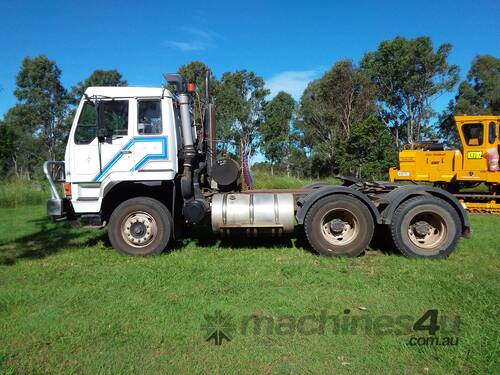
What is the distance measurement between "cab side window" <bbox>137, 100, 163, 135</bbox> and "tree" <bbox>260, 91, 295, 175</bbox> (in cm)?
3808

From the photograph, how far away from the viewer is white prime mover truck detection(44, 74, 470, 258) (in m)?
6.38

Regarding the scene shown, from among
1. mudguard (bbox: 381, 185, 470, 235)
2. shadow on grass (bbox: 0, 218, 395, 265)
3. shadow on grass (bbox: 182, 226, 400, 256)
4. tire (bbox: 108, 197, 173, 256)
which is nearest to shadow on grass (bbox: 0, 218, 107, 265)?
shadow on grass (bbox: 0, 218, 395, 265)

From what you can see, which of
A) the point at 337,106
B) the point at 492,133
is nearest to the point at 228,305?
the point at 492,133

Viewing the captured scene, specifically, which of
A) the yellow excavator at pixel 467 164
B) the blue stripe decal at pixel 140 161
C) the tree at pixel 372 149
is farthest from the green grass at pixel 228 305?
the tree at pixel 372 149

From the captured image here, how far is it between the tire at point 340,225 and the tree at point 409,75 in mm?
Result: 35002

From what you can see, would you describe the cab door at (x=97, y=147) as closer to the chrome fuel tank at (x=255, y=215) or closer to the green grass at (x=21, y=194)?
the chrome fuel tank at (x=255, y=215)

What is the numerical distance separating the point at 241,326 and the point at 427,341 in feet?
5.85

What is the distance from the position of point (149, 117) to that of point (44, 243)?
393 centimetres

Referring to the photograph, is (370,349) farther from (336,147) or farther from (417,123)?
(417,123)

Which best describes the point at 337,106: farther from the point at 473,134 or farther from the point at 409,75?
the point at 473,134

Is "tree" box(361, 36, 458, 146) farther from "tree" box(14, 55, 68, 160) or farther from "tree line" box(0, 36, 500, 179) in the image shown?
"tree" box(14, 55, 68, 160)

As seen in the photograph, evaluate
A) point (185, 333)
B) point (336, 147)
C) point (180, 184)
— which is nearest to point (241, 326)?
point (185, 333)

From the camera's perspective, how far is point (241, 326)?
3805 mm

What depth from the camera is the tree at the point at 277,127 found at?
45.2 m
